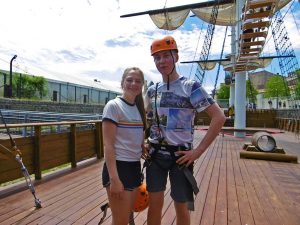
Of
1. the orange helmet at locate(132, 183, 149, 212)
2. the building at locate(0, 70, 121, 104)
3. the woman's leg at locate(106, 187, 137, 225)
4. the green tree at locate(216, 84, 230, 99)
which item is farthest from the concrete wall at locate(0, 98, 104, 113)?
the green tree at locate(216, 84, 230, 99)

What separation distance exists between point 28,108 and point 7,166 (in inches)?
539

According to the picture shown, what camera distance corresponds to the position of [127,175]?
1.97 m

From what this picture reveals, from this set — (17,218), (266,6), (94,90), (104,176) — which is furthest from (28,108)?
(94,90)

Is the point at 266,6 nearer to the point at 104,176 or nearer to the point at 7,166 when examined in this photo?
the point at 7,166

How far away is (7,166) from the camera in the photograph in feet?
14.2

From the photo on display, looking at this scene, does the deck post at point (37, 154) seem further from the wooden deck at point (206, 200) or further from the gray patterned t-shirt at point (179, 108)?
the gray patterned t-shirt at point (179, 108)

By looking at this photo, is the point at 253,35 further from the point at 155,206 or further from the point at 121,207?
the point at 121,207

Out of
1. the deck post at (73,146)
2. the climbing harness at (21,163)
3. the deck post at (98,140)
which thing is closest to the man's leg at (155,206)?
the climbing harness at (21,163)

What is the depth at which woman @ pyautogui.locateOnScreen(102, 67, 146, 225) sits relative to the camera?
6.18 feet

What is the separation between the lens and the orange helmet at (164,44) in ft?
6.85

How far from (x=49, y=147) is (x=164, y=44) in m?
3.91

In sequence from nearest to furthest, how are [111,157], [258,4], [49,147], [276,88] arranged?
[111,157], [49,147], [258,4], [276,88]

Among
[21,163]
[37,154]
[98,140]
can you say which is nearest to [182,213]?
[21,163]

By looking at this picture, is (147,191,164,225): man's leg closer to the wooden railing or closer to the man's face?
the man's face
